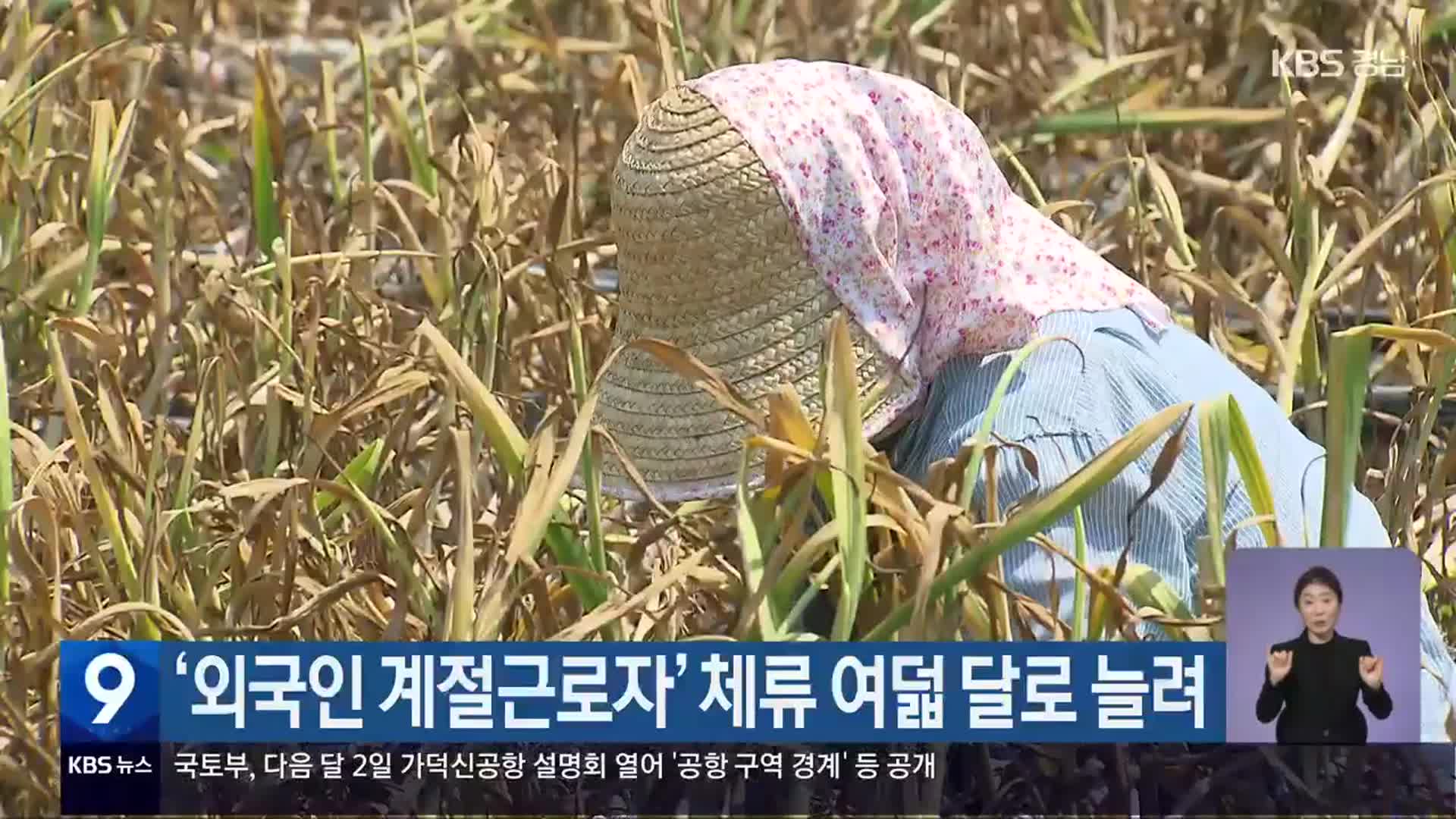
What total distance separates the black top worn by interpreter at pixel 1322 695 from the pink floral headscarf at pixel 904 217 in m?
0.29

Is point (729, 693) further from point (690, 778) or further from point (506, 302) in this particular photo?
point (506, 302)

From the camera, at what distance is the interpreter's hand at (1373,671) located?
63.4 inches

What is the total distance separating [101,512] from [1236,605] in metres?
0.80

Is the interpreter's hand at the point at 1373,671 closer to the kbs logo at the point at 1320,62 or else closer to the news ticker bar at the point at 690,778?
the news ticker bar at the point at 690,778

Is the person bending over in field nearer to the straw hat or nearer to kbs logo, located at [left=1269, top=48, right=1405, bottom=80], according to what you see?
the straw hat

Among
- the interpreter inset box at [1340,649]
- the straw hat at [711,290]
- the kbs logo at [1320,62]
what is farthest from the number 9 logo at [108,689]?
the kbs logo at [1320,62]

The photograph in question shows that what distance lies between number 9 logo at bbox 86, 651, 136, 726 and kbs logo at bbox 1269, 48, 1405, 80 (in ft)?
5.74

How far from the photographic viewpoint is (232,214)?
3.37 metres

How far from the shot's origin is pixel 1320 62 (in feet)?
10.9

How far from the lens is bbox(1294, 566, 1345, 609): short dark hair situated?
→ 5.29 ft

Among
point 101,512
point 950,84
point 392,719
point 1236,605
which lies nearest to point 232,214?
point 950,84

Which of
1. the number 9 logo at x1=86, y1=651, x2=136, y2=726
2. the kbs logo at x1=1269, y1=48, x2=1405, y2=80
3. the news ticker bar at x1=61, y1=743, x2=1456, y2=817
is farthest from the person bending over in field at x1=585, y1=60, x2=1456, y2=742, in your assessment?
the kbs logo at x1=1269, y1=48, x2=1405, y2=80

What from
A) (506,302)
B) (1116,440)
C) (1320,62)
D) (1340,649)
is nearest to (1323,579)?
(1340,649)

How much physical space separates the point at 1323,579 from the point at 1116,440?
0.51ft
